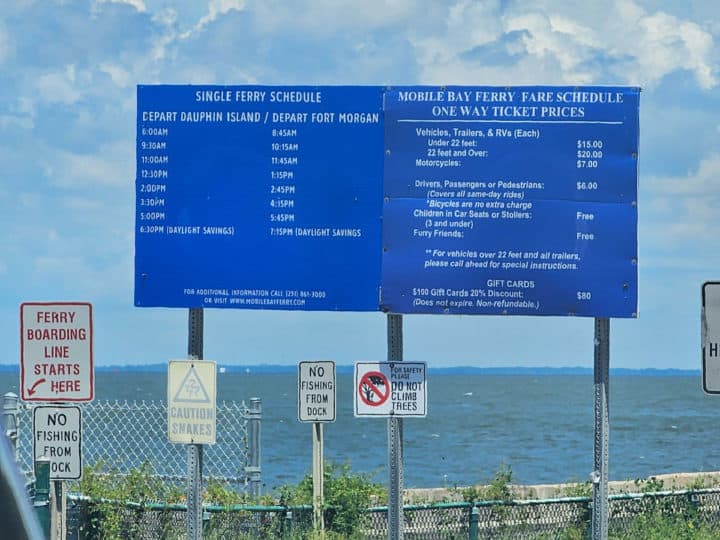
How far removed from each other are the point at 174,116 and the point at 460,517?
186 inches

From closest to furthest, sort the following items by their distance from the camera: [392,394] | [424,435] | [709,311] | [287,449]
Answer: [709,311]
[392,394]
[287,449]
[424,435]

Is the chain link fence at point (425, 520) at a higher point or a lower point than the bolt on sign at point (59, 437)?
lower

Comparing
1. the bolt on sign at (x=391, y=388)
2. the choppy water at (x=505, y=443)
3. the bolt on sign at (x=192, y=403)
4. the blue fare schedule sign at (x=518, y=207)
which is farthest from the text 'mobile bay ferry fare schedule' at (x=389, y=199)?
the choppy water at (x=505, y=443)

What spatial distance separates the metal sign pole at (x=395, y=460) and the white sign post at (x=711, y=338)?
3.01m

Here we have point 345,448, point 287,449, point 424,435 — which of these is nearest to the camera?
point 287,449

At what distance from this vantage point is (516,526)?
11.9m

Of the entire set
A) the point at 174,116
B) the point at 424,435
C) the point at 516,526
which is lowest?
the point at 424,435

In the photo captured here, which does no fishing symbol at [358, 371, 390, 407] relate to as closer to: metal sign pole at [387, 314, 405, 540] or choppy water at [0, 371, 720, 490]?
metal sign pole at [387, 314, 405, 540]

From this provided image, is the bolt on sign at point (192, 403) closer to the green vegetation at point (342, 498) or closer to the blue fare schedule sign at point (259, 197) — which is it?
the blue fare schedule sign at point (259, 197)

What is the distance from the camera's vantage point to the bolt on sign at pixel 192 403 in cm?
1015

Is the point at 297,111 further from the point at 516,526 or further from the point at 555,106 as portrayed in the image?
the point at 516,526

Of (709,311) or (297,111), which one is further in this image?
(297,111)

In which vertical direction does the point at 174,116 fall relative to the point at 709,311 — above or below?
above

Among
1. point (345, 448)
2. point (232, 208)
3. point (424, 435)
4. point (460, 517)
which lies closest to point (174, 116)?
point (232, 208)
